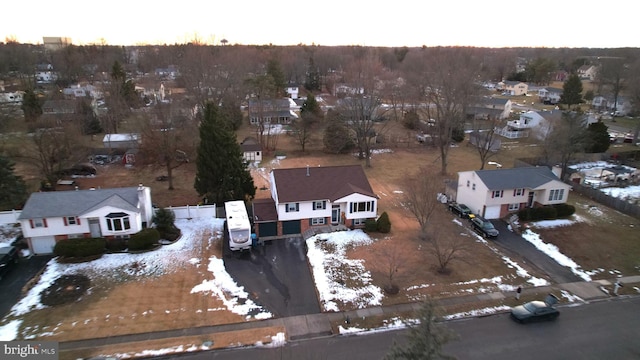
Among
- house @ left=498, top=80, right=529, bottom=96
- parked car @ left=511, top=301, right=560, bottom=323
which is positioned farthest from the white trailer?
house @ left=498, top=80, right=529, bottom=96

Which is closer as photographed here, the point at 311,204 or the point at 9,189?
the point at 311,204

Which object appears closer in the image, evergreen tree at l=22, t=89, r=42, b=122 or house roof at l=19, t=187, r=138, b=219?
house roof at l=19, t=187, r=138, b=219

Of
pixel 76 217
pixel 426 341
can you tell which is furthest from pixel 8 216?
pixel 426 341

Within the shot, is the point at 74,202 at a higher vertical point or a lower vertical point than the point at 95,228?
higher

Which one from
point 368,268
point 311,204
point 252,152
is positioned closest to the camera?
point 368,268

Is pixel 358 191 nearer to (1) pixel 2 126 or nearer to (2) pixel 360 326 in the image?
(2) pixel 360 326

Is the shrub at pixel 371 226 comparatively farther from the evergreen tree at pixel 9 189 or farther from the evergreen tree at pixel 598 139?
the evergreen tree at pixel 598 139

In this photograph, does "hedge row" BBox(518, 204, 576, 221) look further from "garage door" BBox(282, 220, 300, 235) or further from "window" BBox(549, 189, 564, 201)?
"garage door" BBox(282, 220, 300, 235)

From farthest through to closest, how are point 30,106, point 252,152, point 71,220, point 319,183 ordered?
point 30,106 < point 252,152 < point 319,183 < point 71,220

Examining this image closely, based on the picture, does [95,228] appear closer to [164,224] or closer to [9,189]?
[164,224]
